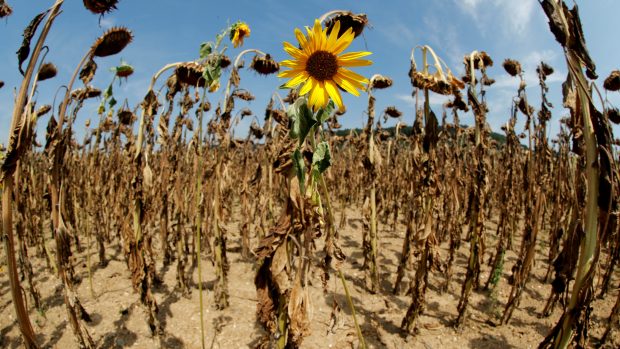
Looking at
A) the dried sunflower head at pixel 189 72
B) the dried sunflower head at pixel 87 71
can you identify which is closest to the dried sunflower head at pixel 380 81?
the dried sunflower head at pixel 189 72

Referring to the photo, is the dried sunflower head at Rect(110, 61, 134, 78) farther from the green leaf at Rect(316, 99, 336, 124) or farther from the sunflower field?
the green leaf at Rect(316, 99, 336, 124)

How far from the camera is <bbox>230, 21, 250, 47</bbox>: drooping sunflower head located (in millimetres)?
2730

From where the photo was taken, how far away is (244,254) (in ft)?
16.5

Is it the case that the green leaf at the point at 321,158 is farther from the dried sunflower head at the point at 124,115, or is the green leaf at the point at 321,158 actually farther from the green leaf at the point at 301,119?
the dried sunflower head at the point at 124,115

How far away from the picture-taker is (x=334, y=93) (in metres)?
1.58

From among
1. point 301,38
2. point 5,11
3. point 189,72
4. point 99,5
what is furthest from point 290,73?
point 5,11

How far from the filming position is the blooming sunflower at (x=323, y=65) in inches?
59.5

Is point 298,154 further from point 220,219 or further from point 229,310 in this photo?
point 229,310

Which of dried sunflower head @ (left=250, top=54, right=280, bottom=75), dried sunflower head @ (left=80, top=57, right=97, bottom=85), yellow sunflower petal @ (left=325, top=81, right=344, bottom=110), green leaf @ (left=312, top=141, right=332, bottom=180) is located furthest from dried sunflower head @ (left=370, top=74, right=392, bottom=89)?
dried sunflower head @ (left=80, top=57, right=97, bottom=85)

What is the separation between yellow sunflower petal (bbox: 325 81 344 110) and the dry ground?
1.57 m

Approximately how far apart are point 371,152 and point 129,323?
9.89 feet

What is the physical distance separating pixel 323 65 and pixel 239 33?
171cm

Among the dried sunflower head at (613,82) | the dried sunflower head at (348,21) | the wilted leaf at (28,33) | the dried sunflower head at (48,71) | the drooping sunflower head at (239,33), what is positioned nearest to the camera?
the wilted leaf at (28,33)

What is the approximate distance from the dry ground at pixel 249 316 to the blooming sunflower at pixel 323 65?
1.62 meters
